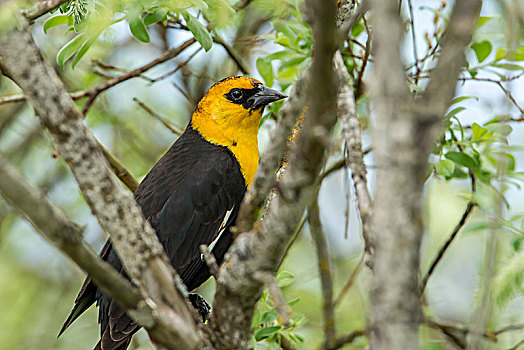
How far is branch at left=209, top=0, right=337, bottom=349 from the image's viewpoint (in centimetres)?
163

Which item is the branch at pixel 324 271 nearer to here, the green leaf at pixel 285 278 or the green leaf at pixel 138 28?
the green leaf at pixel 285 278

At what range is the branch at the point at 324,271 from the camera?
4.29m

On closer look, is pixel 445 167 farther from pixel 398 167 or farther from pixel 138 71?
pixel 138 71

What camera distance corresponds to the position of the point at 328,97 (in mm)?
1699

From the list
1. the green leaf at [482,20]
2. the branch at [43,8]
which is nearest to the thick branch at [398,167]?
the branch at [43,8]

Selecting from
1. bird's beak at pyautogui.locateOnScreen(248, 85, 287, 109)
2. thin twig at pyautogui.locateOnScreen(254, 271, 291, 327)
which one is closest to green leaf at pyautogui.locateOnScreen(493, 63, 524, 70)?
thin twig at pyautogui.locateOnScreen(254, 271, 291, 327)

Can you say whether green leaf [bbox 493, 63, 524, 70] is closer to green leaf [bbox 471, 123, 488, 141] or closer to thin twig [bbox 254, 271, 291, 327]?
green leaf [bbox 471, 123, 488, 141]

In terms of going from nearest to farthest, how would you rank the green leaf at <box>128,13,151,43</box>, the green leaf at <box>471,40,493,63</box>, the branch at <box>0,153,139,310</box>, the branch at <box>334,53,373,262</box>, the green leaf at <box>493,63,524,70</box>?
the branch at <box>0,153,139,310</box>, the branch at <box>334,53,373,262</box>, the green leaf at <box>493,63,524,70</box>, the green leaf at <box>128,13,151,43</box>, the green leaf at <box>471,40,493,63</box>

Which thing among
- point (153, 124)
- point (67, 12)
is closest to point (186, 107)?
point (153, 124)

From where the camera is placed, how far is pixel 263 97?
457 cm

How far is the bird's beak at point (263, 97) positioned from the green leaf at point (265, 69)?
31 cm

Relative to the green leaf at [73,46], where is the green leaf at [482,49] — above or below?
below

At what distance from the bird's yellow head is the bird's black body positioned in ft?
0.89

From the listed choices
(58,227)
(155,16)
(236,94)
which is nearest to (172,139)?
(236,94)
